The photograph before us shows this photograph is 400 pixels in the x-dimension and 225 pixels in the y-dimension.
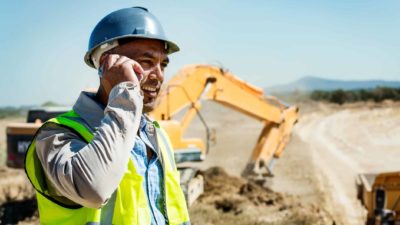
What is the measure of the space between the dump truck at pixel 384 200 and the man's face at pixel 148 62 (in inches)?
196

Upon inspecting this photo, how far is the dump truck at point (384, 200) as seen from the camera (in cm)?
644

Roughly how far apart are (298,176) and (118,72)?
1407 centimetres

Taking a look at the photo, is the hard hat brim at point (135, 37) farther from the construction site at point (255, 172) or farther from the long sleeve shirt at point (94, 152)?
the construction site at point (255, 172)

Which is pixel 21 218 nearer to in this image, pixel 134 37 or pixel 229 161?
pixel 134 37

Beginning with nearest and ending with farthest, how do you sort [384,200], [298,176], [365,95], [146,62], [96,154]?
[96,154]
[146,62]
[384,200]
[298,176]
[365,95]

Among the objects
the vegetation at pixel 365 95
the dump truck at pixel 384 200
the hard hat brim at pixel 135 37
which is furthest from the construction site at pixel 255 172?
the vegetation at pixel 365 95

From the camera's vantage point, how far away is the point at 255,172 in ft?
40.9

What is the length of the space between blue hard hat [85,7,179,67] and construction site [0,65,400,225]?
497cm

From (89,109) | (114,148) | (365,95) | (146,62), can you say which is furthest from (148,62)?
(365,95)

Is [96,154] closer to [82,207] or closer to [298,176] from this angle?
[82,207]

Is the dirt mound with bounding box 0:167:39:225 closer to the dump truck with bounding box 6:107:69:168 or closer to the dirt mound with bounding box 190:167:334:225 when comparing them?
the dump truck with bounding box 6:107:69:168

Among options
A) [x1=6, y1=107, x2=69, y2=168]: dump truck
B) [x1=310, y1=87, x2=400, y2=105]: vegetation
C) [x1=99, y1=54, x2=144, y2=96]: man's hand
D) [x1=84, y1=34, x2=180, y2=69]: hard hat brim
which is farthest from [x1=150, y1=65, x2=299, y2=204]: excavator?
[x1=310, y1=87, x2=400, y2=105]: vegetation

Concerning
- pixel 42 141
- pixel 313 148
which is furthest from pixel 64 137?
pixel 313 148

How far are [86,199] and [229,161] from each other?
1760cm
